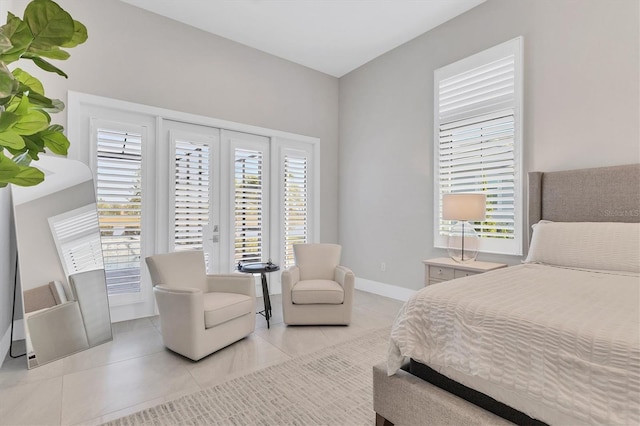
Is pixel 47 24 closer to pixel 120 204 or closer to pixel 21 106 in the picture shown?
pixel 21 106

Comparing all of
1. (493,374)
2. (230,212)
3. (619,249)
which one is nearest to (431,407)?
(493,374)

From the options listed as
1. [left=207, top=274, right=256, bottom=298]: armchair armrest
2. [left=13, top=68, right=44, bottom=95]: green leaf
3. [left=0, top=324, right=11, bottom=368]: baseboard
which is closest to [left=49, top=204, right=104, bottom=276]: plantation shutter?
[left=0, top=324, right=11, bottom=368]: baseboard

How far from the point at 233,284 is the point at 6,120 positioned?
2711 millimetres

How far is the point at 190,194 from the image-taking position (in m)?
3.97

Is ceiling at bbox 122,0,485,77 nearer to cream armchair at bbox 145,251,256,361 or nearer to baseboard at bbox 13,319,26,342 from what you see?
cream armchair at bbox 145,251,256,361

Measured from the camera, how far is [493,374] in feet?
4.20

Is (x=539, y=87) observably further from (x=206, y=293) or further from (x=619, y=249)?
(x=206, y=293)

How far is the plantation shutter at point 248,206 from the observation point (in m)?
4.36

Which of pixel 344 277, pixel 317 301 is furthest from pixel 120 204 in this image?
pixel 344 277

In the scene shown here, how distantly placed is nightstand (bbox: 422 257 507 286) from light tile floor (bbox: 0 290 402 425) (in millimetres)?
705

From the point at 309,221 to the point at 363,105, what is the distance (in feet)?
6.47

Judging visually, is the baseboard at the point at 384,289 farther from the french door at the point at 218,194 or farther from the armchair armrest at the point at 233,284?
the armchair armrest at the point at 233,284

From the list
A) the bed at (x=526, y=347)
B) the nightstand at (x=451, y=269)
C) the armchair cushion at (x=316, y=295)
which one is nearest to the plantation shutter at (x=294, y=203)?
the armchair cushion at (x=316, y=295)

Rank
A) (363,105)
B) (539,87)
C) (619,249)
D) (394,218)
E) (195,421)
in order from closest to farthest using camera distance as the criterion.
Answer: (195,421) < (619,249) < (539,87) < (394,218) < (363,105)
